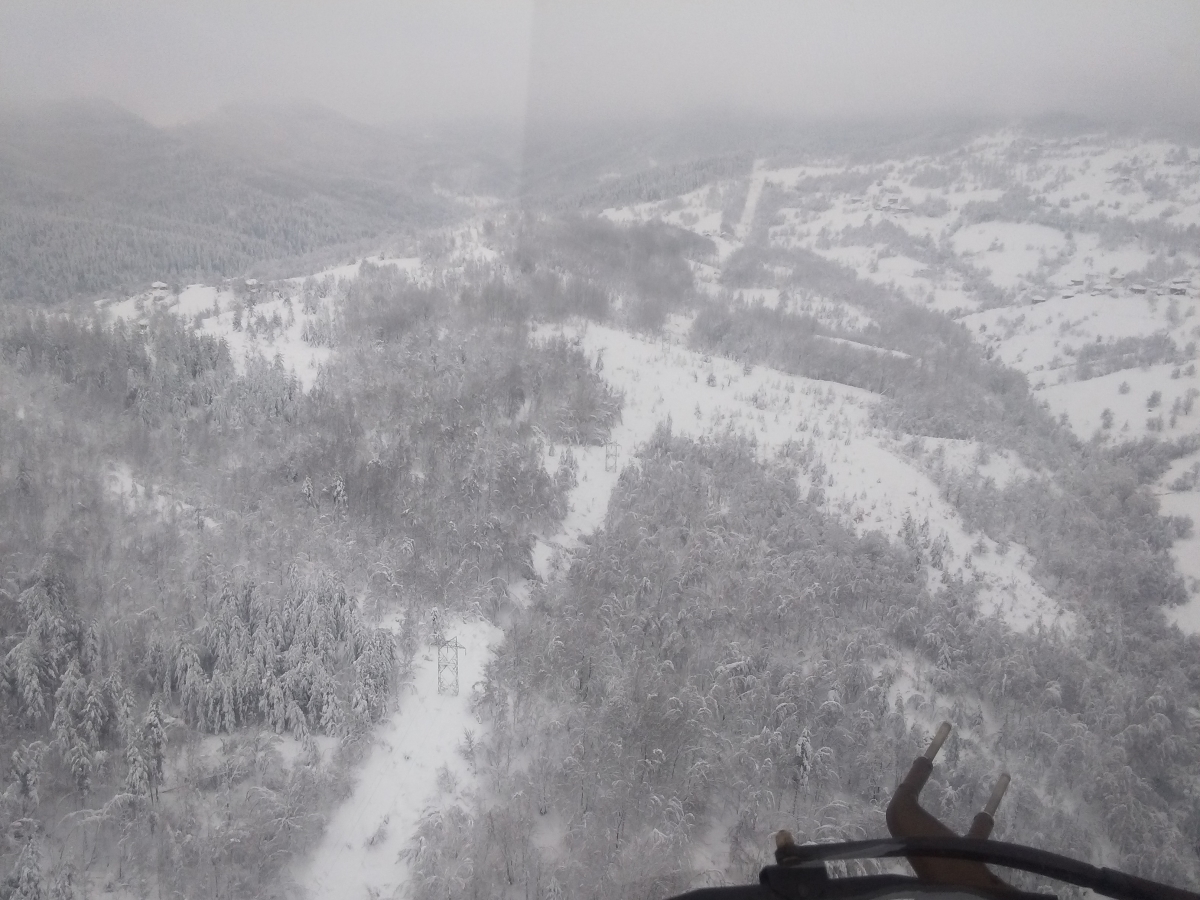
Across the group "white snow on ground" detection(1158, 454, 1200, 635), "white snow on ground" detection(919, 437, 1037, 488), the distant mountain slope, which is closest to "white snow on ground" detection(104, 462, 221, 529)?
the distant mountain slope

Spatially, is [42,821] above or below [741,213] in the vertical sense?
below

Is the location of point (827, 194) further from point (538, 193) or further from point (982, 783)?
point (982, 783)

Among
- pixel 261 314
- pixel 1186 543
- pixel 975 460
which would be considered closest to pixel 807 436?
pixel 975 460

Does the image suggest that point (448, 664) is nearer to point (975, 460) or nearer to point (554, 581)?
point (554, 581)

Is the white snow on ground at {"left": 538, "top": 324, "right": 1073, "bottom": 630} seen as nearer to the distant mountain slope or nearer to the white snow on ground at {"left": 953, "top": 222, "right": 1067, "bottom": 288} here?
the white snow on ground at {"left": 953, "top": 222, "right": 1067, "bottom": 288}

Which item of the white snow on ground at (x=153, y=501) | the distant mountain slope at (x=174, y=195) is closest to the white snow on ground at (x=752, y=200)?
the distant mountain slope at (x=174, y=195)

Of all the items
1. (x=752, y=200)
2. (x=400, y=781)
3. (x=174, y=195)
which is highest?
(x=752, y=200)

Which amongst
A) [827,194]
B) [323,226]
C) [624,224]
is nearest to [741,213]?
[827,194]
